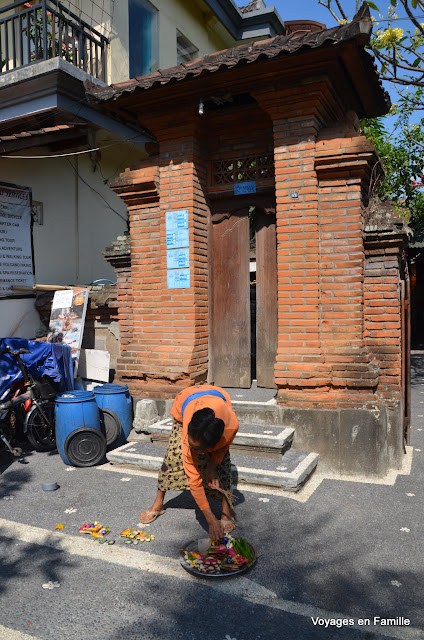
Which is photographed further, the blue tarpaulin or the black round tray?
the blue tarpaulin

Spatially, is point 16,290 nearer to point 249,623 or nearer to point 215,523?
point 215,523

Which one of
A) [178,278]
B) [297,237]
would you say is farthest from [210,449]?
[178,278]

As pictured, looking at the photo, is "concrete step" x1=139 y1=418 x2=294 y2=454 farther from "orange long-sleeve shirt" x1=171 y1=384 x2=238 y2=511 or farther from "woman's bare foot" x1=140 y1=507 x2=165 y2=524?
"orange long-sleeve shirt" x1=171 y1=384 x2=238 y2=511

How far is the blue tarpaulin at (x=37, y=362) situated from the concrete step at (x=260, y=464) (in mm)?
1470

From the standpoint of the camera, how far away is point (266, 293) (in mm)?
6695

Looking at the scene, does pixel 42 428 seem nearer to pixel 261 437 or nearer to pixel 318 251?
pixel 261 437

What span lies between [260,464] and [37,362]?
316 centimetres

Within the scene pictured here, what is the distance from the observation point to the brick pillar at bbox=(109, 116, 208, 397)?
6492 millimetres

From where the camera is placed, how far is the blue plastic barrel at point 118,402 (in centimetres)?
642

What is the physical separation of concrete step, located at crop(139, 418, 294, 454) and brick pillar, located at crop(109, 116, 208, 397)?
37.7 inches

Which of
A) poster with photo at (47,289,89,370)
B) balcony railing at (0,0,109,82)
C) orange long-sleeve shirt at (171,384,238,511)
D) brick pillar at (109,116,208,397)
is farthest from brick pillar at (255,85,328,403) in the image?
balcony railing at (0,0,109,82)

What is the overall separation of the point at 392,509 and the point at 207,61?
5.24m

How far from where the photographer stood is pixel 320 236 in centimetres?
581

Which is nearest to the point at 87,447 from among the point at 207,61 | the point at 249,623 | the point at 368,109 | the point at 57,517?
the point at 57,517
